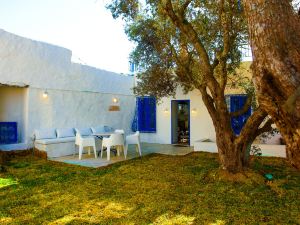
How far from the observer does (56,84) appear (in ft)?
37.0

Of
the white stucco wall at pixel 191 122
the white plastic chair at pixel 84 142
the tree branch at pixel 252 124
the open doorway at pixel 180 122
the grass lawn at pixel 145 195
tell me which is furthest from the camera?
the open doorway at pixel 180 122

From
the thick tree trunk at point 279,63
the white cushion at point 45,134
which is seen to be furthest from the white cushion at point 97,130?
the thick tree trunk at point 279,63

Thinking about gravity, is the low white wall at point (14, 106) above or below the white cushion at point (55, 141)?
above

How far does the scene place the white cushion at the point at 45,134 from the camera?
1001cm

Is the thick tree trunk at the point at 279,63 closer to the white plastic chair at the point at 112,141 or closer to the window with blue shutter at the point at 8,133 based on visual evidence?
the white plastic chair at the point at 112,141

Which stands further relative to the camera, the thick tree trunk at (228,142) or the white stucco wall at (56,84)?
the white stucco wall at (56,84)

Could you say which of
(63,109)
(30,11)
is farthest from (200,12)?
(30,11)

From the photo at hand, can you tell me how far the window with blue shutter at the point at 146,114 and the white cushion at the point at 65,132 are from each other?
443cm

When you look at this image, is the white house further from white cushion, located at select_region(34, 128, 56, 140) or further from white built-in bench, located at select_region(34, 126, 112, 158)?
white built-in bench, located at select_region(34, 126, 112, 158)

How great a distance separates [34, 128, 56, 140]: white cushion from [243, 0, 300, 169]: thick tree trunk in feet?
30.3

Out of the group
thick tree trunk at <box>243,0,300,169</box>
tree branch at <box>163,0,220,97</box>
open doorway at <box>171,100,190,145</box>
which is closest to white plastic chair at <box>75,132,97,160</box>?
tree branch at <box>163,0,220,97</box>

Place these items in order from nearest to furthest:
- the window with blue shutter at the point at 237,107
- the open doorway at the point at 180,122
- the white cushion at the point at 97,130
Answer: the white cushion at the point at 97,130, the window with blue shutter at the point at 237,107, the open doorway at the point at 180,122

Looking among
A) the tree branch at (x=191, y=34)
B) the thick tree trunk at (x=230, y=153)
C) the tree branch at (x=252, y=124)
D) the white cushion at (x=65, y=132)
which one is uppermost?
the tree branch at (x=191, y=34)

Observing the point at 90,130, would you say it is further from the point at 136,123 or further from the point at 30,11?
the point at 30,11
